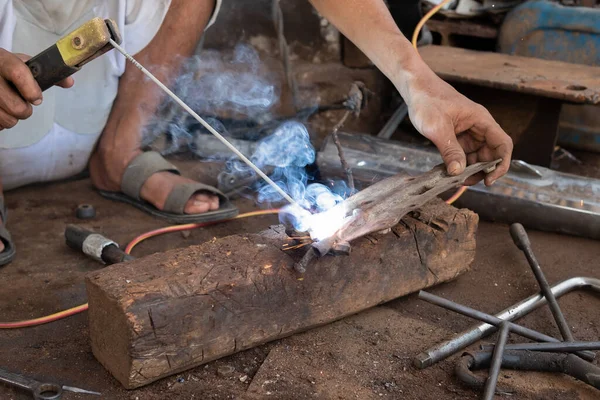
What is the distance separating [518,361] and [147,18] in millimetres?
2052

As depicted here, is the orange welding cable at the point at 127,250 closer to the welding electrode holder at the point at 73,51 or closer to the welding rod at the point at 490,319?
the welding electrode holder at the point at 73,51

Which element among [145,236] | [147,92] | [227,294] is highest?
[147,92]

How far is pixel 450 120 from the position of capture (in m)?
2.27

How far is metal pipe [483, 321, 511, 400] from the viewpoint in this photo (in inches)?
72.9

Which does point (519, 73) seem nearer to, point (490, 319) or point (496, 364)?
point (490, 319)

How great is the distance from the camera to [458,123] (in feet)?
7.57

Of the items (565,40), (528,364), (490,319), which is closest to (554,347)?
(528,364)

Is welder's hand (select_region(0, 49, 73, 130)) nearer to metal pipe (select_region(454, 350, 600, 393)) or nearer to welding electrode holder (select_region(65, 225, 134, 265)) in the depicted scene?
welding electrode holder (select_region(65, 225, 134, 265))

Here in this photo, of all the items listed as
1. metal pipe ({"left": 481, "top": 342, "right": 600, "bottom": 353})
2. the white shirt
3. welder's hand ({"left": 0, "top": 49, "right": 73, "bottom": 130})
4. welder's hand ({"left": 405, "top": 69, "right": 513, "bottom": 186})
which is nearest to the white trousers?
the white shirt

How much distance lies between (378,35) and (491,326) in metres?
1.04

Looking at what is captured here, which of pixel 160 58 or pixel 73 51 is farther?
pixel 160 58

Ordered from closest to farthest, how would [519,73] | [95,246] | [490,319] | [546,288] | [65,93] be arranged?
[490,319], [546,288], [95,246], [65,93], [519,73]

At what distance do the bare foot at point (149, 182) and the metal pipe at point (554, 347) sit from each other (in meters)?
1.43

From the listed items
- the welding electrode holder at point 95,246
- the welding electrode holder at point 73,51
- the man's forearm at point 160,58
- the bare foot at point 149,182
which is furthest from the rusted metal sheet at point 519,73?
the welding electrode holder at point 73,51
